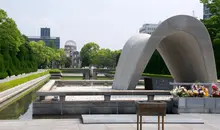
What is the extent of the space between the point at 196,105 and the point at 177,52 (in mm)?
7693

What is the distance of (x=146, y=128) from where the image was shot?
9.11 meters

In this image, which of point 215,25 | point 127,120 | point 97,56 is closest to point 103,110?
point 127,120

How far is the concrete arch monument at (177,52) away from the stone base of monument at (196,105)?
5.10 m

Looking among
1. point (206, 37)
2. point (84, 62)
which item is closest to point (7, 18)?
point (206, 37)

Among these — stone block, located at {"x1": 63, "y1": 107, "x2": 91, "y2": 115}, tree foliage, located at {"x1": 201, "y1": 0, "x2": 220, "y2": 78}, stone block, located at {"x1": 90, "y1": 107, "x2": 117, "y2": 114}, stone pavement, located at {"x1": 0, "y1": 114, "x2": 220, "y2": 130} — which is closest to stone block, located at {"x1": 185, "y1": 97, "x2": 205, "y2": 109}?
stone pavement, located at {"x1": 0, "y1": 114, "x2": 220, "y2": 130}

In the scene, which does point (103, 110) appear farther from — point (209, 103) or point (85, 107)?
point (209, 103)

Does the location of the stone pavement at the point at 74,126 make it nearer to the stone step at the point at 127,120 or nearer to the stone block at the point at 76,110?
the stone step at the point at 127,120

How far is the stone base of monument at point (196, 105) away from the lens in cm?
1227

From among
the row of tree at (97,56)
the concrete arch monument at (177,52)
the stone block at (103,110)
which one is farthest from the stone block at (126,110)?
the row of tree at (97,56)

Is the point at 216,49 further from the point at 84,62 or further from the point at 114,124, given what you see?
the point at 84,62

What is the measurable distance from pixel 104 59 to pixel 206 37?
84400 mm

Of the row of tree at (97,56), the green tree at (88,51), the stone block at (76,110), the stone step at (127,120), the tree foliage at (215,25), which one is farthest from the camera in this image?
the green tree at (88,51)

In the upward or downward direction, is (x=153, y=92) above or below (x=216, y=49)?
below

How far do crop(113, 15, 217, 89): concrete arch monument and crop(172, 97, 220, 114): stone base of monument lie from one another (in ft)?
16.7
